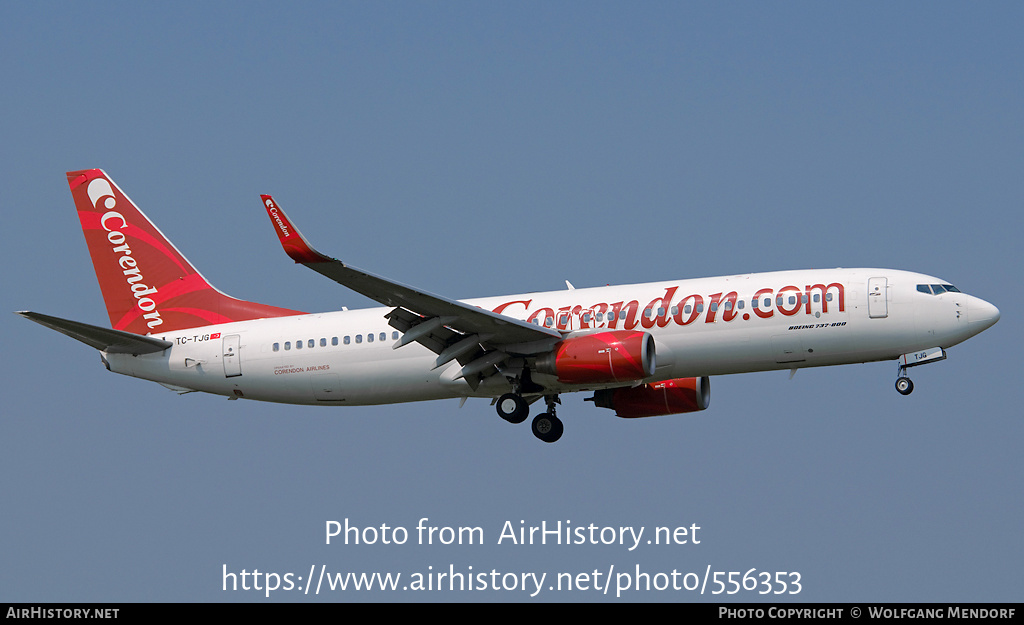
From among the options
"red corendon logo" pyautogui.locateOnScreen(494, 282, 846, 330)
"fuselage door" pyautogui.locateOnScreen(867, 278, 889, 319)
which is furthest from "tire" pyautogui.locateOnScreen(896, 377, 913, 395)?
"red corendon logo" pyautogui.locateOnScreen(494, 282, 846, 330)

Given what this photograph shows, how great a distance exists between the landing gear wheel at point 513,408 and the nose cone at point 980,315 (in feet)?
40.0

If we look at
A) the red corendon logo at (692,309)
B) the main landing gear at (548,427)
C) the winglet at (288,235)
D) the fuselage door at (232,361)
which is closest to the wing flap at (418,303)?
the winglet at (288,235)

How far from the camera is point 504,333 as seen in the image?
123ft

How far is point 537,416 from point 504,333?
12.9ft

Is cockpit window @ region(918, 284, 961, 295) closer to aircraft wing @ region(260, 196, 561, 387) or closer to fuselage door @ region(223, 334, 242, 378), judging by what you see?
aircraft wing @ region(260, 196, 561, 387)

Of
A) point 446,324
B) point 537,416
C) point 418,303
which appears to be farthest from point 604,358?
point 418,303

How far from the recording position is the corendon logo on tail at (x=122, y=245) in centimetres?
4356

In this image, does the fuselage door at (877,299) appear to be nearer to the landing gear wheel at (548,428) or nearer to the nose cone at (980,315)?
the nose cone at (980,315)

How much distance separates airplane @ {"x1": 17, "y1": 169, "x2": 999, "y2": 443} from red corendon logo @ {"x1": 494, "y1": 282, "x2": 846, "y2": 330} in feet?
0.13

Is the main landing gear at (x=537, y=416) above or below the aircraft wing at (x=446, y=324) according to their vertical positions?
below

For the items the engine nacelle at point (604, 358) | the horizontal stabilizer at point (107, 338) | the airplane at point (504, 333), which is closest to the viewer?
the engine nacelle at point (604, 358)

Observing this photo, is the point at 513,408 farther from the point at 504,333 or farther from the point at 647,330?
the point at 647,330

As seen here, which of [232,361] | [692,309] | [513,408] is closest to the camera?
[692,309]
